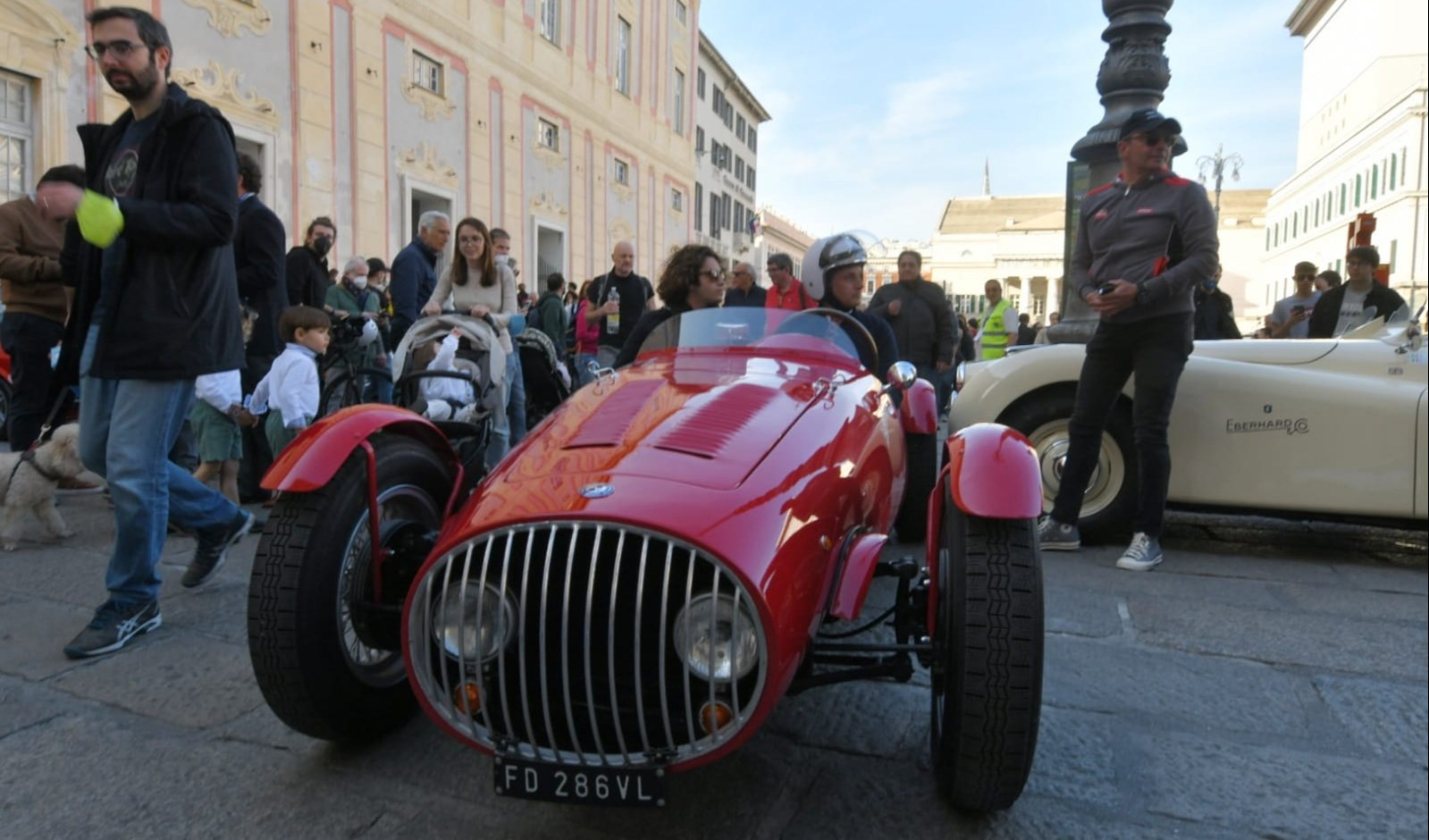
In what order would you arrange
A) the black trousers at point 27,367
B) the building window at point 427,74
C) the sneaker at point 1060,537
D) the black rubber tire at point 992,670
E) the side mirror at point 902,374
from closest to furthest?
1. the black rubber tire at point 992,670
2. the side mirror at point 902,374
3. the sneaker at point 1060,537
4. the black trousers at point 27,367
5. the building window at point 427,74

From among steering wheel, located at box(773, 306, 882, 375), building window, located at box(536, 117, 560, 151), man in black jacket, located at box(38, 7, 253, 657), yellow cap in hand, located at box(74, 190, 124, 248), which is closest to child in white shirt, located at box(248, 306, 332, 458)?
man in black jacket, located at box(38, 7, 253, 657)

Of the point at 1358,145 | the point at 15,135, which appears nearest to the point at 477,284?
the point at 15,135

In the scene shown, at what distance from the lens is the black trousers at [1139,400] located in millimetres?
3873

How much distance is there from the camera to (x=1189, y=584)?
3.73m

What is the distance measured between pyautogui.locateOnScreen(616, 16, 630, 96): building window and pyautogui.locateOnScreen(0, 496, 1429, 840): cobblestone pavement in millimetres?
22738

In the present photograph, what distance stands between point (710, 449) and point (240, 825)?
1243mm

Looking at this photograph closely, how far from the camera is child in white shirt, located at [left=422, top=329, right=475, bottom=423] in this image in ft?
15.4

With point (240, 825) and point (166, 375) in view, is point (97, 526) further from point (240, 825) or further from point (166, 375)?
point (240, 825)

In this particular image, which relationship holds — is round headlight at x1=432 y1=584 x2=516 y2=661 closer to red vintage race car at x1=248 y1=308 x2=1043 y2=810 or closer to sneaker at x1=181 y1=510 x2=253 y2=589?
red vintage race car at x1=248 y1=308 x2=1043 y2=810

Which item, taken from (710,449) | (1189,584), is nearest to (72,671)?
(710,449)

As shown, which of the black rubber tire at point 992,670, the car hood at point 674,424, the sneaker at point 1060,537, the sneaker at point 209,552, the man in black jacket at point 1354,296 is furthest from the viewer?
the man in black jacket at point 1354,296

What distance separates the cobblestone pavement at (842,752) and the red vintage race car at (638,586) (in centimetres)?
19

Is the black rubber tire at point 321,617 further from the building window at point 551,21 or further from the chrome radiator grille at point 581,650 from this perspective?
the building window at point 551,21

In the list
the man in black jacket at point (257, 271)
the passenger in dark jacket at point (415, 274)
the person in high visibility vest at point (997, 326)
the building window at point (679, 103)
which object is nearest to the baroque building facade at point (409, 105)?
the building window at point (679, 103)
